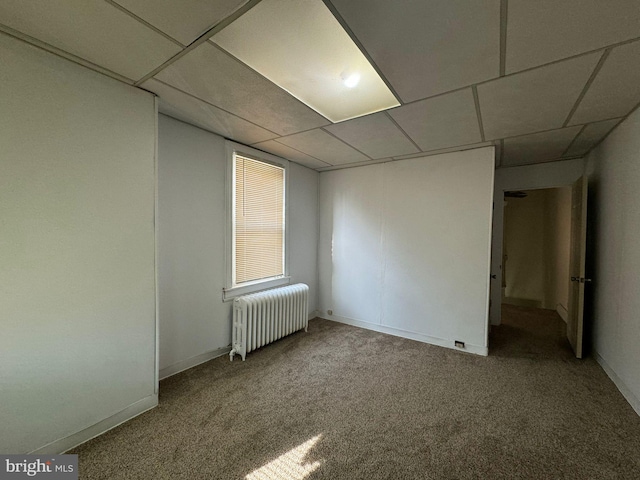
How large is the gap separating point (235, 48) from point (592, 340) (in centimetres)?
479

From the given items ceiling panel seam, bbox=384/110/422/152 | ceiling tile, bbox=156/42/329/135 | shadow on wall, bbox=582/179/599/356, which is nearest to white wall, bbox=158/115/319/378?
ceiling tile, bbox=156/42/329/135

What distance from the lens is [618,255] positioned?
8.05ft

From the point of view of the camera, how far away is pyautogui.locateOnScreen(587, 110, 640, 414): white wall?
2146mm

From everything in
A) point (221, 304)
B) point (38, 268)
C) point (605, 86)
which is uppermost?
point (605, 86)

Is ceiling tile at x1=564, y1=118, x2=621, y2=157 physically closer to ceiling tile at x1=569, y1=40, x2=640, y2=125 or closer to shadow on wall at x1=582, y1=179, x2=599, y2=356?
ceiling tile at x1=569, y1=40, x2=640, y2=125

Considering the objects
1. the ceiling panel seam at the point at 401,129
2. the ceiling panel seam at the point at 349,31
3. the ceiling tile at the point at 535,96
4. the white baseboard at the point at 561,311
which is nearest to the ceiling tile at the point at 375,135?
the ceiling panel seam at the point at 401,129

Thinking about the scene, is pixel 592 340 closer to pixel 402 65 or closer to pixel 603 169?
pixel 603 169

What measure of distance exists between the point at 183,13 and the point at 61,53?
99cm

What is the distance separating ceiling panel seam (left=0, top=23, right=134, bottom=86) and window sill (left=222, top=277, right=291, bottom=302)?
214cm

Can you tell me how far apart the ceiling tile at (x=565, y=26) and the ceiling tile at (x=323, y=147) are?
1708 millimetres

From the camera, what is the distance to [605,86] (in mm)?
1726

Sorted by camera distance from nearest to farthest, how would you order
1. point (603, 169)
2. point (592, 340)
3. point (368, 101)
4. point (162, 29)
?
point (162, 29), point (368, 101), point (603, 169), point (592, 340)

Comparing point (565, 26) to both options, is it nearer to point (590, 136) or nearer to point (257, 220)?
point (590, 136)

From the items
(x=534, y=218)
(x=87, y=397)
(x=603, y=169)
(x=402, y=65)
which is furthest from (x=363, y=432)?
(x=534, y=218)
